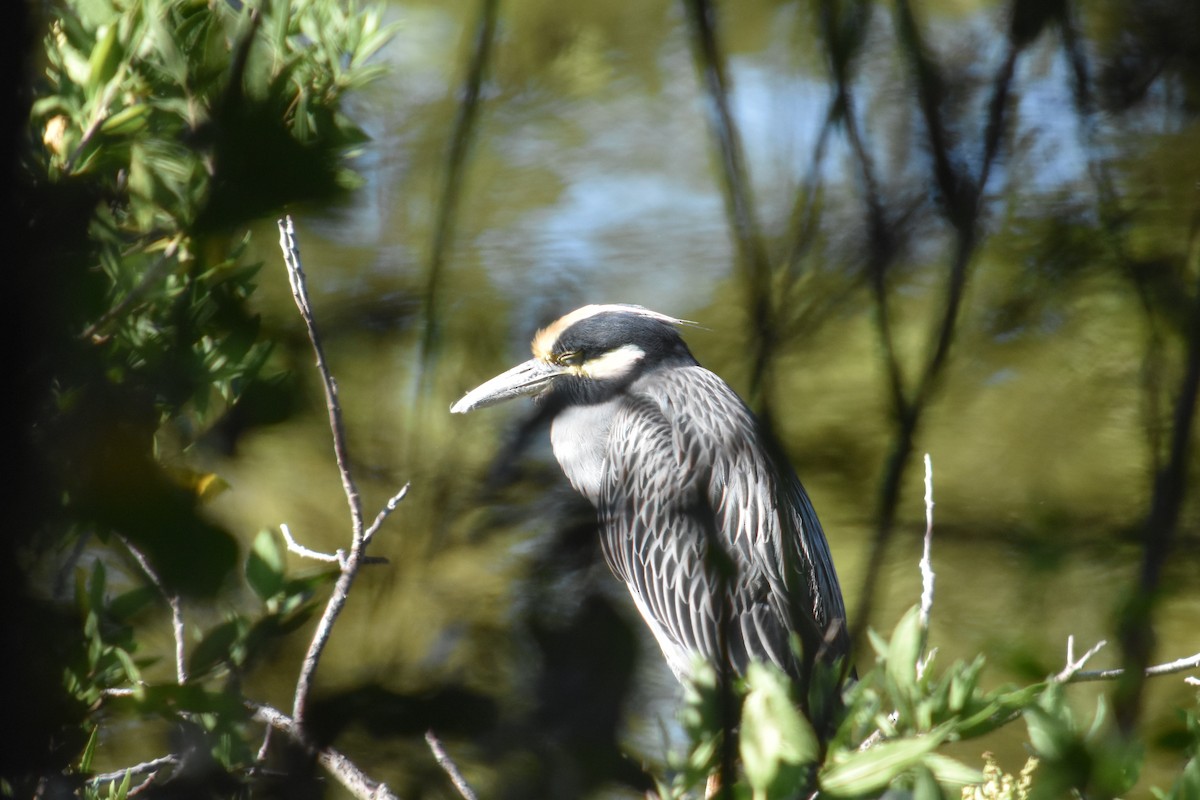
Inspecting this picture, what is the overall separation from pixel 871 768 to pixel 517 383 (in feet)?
5.31

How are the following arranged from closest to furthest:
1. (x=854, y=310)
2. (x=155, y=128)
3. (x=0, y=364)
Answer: (x=0, y=364) → (x=155, y=128) → (x=854, y=310)

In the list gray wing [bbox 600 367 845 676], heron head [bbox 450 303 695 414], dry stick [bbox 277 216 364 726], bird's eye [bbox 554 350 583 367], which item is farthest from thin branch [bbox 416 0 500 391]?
bird's eye [bbox 554 350 583 367]

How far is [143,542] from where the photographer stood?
10.9 inches

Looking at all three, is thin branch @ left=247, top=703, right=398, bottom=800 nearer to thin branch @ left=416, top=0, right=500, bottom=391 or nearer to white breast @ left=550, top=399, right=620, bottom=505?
thin branch @ left=416, top=0, right=500, bottom=391

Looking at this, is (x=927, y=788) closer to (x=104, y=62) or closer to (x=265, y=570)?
(x=265, y=570)

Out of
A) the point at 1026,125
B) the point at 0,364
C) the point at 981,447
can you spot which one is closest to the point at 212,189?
the point at 0,364

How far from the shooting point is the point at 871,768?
1.42 ft

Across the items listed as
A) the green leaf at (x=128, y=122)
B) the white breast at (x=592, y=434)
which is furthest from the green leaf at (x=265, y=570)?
the white breast at (x=592, y=434)

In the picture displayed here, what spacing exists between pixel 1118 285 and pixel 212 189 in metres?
0.63

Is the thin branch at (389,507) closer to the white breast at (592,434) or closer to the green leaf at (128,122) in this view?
the green leaf at (128,122)

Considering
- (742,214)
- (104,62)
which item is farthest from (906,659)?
(104,62)

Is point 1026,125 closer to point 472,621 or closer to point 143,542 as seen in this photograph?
point 472,621

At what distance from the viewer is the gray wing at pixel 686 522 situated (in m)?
1.86

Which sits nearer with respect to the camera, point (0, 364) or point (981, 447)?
point (0, 364)
